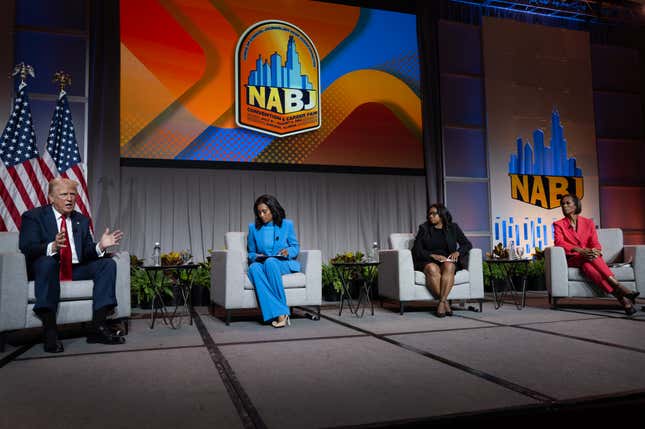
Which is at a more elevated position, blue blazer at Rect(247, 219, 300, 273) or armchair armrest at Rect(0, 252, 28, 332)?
blue blazer at Rect(247, 219, 300, 273)

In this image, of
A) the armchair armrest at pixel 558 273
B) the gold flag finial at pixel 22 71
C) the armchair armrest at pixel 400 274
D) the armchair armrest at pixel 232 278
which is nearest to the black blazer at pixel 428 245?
the armchair armrest at pixel 400 274

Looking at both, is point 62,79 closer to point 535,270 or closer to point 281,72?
point 281,72

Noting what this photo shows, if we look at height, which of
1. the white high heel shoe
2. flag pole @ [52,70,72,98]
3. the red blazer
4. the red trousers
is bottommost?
the white high heel shoe

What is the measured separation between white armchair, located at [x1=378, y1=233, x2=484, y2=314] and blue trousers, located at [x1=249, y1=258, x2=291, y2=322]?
1079 mm

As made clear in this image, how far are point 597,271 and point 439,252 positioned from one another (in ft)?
4.42

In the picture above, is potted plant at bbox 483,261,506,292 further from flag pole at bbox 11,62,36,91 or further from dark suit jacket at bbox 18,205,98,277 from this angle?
flag pole at bbox 11,62,36,91

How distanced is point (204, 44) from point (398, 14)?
8.99 ft

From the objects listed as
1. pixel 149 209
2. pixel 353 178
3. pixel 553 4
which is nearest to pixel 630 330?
pixel 353 178

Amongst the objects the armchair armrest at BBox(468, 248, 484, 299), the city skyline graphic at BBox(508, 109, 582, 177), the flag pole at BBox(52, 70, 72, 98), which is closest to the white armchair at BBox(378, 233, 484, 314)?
the armchair armrest at BBox(468, 248, 484, 299)

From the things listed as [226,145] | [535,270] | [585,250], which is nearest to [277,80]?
[226,145]

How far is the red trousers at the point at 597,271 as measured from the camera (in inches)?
→ 166

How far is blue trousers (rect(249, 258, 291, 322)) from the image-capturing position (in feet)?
12.3

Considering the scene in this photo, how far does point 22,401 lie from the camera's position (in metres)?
1.85

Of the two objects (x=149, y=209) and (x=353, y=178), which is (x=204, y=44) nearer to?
(x=149, y=209)
